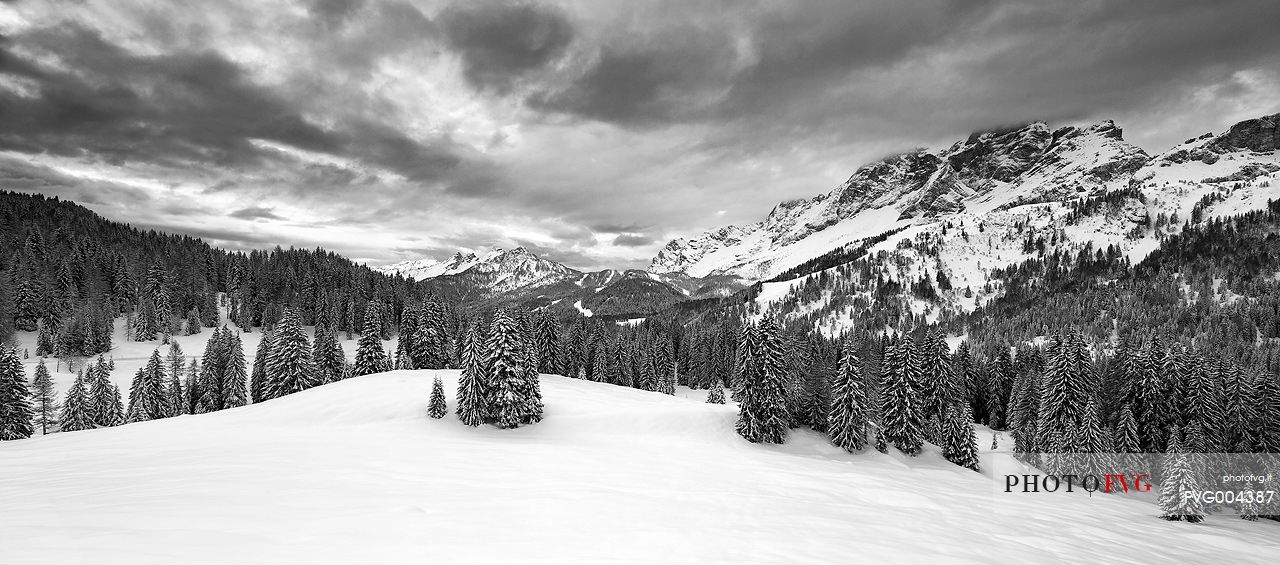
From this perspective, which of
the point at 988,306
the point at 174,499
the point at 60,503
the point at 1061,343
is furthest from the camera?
the point at 988,306

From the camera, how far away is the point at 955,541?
1333 cm

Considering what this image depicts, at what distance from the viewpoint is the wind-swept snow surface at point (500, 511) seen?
8445 mm

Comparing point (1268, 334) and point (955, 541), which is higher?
point (1268, 334)

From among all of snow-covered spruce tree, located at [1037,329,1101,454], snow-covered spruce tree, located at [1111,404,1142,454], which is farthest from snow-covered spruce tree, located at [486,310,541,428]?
snow-covered spruce tree, located at [1111,404,1142,454]

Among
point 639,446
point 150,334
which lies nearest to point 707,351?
point 639,446

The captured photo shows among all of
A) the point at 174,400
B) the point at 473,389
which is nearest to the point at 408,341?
the point at 174,400

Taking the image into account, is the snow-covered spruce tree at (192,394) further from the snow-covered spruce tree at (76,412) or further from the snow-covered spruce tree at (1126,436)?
the snow-covered spruce tree at (1126,436)

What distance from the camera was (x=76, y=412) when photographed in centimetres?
5316

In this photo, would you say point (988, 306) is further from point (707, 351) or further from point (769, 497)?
point (769, 497)

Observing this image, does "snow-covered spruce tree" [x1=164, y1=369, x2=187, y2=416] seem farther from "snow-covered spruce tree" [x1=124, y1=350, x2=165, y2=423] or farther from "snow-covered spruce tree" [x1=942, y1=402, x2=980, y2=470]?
"snow-covered spruce tree" [x1=942, y1=402, x2=980, y2=470]

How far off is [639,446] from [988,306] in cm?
20809

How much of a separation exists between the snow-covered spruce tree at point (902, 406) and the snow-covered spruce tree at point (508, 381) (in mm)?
32890

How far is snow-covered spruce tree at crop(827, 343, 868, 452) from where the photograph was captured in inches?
1666

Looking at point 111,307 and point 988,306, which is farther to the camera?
point 988,306
